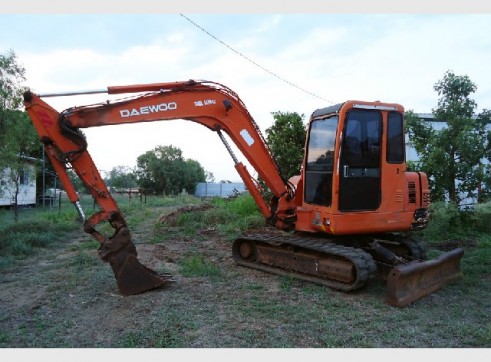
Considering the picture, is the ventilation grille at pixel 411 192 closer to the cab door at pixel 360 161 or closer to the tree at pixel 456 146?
the cab door at pixel 360 161

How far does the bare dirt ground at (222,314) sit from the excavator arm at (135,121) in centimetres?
62

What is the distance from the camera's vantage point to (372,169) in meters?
7.23

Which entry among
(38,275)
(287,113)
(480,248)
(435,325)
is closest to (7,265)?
(38,275)

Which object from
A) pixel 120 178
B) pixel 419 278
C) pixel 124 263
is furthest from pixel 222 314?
pixel 120 178

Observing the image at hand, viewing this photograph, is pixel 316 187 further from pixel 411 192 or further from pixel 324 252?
pixel 411 192

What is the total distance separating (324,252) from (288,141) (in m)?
7.39

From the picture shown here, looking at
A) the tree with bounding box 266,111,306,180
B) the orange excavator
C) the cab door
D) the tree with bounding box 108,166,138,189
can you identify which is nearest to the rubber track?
the orange excavator

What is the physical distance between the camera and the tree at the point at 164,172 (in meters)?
53.9

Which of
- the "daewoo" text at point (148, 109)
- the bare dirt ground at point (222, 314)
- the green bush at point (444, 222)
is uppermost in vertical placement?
the "daewoo" text at point (148, 109)

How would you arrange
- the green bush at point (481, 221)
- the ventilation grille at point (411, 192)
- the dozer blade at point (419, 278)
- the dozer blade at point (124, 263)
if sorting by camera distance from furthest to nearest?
1. the green bush at point (481, 221)
2. the ventilation grille at point (411, 192)
3. the dozer blade at point (124, 263)
4. the dozer blade at point (419, 278)

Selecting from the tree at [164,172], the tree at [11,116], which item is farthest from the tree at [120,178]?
the tree at [11,116]

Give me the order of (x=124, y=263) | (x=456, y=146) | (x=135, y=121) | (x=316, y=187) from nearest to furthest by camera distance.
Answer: (x=124, y=263)
(x=135, y=121)
(x=316, y=187)
(x=456, y=146)

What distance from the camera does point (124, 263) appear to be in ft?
21.7


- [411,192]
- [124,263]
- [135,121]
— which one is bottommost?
[124,263]
